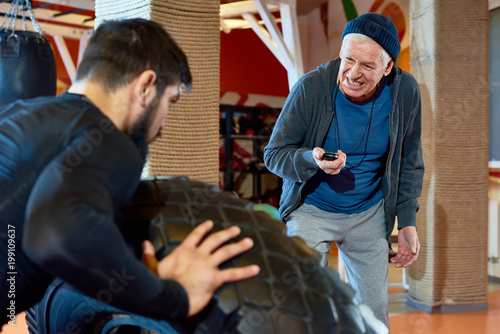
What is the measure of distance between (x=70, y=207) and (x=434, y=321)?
106 inches

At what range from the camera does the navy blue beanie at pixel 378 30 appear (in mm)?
1527

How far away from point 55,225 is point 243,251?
27cm

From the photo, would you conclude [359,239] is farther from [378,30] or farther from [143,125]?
[143,125]

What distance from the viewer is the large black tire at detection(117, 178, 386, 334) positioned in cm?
67

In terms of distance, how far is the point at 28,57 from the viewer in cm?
175

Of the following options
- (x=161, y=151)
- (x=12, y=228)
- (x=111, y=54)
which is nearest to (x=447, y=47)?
(x=161, y=151)

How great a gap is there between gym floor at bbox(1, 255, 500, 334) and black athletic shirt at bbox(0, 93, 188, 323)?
203 centimetres

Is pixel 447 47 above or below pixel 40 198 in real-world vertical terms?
above

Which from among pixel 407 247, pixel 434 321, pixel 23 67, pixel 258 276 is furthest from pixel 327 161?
pixel 434 321

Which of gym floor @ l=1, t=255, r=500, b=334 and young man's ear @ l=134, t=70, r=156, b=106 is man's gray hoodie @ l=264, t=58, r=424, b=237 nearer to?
young man's ear @ l=134, t=70, r=156, b=106

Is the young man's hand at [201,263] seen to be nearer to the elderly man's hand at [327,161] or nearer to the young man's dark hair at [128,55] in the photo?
the young man's dark hair at [128,55]

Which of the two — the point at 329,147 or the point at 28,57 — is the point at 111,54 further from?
the point at 28,57

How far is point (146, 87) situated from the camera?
74 cm

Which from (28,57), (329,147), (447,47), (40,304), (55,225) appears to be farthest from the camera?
(447,47)
